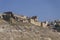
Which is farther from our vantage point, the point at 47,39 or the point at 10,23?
the point at 10,23

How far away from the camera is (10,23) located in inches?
1490

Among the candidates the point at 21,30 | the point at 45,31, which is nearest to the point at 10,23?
the point at 21,30

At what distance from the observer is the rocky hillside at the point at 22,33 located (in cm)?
3334

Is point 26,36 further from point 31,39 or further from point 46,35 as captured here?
point 46,35

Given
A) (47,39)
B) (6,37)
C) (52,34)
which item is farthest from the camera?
(52,34)

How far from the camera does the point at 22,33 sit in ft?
114

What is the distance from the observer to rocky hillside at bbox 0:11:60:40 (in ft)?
109

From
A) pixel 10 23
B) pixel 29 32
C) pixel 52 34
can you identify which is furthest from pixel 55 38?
pixel 10 23

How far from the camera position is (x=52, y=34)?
124 ft

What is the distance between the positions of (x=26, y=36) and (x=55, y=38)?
15.2 ft

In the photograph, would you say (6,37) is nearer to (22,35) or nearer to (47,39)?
(22,35)

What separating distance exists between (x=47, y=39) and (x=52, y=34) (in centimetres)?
283

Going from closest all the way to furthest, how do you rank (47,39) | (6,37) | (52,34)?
1. (6,37)
2. (47,39)
3. (52,34)

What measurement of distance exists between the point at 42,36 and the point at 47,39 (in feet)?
3.07
